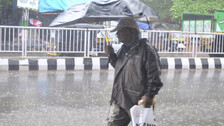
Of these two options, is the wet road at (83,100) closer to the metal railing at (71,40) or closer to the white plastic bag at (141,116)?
the metal railing at (71,40)

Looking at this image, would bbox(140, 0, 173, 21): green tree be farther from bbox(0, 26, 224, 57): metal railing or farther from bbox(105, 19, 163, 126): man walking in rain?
Result: bbox(105, 19, 163, 126): man walking in rain

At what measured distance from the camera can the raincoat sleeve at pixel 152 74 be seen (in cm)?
326

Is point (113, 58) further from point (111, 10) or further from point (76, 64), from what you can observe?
point (76, 64)

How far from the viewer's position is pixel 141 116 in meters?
3.21

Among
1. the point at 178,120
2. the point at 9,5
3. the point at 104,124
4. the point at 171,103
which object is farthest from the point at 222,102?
the point at 9,5

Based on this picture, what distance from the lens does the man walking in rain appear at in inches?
129

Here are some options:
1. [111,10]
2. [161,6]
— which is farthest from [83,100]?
[161,6]

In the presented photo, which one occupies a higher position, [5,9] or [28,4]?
[28,4]

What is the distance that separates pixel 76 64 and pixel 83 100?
188 inches

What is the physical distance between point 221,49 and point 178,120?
938cm

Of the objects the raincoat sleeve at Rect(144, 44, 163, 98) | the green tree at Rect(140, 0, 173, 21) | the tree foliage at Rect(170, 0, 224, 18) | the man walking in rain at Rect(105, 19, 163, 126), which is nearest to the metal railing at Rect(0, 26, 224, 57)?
the man walking in rain at Rect(105, 19, 163, 126)

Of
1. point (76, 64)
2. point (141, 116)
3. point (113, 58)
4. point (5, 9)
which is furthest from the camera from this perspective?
point (5, 9)

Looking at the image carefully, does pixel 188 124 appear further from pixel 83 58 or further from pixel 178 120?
pixel 83 58

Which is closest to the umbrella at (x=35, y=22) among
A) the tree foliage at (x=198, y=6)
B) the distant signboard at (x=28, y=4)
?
the distant signboard at (x=28, y=4)
